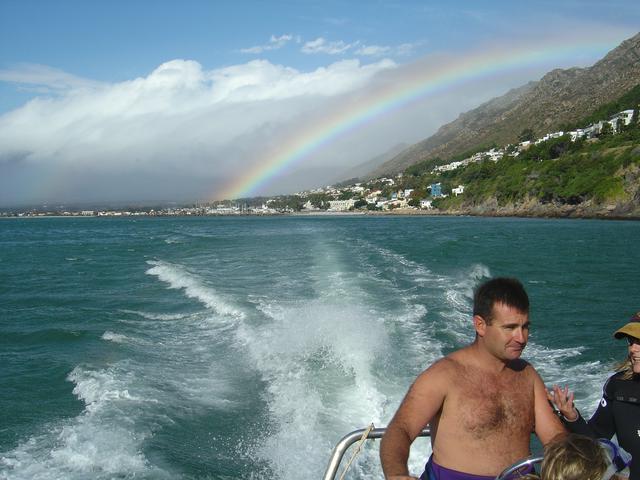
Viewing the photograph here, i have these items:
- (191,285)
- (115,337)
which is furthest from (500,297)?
(191,285)

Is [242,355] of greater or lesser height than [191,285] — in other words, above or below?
below

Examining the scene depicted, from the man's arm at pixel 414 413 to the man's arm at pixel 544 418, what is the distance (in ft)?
1.78

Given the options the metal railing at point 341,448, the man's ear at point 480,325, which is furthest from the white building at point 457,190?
the man's ear at point 480,325

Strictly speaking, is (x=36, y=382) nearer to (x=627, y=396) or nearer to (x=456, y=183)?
(x=627, y=396)

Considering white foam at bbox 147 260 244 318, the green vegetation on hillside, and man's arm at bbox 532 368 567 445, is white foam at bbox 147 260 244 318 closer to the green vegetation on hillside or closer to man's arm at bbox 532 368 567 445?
man's arm at bbox 532 368 567 445

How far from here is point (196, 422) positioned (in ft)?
30.3

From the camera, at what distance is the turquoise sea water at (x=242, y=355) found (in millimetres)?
8203

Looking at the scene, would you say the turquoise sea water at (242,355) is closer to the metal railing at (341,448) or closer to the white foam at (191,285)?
the white foam at (191,285)

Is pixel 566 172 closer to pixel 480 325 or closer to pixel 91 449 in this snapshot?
pixel 91 449

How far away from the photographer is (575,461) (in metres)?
2.20

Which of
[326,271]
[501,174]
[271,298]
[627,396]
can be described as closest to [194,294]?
[271,298]

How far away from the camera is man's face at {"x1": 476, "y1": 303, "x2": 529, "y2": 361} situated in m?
2.88

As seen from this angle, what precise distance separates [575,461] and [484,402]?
753 millimetres

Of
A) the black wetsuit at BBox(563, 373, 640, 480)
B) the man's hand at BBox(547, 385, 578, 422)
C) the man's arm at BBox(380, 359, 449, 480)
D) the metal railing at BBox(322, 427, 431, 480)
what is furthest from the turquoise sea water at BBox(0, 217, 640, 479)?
the man's arm at BBox(380, 359, 449, 480)
